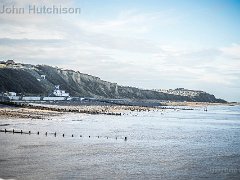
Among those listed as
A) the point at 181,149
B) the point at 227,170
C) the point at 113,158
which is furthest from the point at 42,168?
the point at 181,149

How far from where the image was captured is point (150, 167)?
2498cm

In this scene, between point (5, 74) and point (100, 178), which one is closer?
point (100, 178)

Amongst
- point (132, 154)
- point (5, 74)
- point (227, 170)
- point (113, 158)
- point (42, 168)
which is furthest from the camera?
point (5, 74)

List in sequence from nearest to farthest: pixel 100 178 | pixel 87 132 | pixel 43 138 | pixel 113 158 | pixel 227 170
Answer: pixel 100 178, pixel 227 170, pixel 113 158, pixel 43 138, pixel 87 132

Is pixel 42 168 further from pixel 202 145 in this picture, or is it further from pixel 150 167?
pixel 202 145

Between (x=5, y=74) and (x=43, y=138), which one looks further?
(x=5, y=74)

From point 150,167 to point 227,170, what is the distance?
600cm

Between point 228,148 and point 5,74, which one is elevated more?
point 5,74

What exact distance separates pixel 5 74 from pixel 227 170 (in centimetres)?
14201

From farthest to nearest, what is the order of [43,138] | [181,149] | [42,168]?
[43,138] < [181,149] < [42,168]

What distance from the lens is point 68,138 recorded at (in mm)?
Result: 39281

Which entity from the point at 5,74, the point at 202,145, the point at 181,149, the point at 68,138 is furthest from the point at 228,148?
the point at 5,74

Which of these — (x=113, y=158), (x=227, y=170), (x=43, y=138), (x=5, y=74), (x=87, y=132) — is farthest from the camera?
(x=5, y=74)

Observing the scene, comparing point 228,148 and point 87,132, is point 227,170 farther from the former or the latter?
point 87,132
